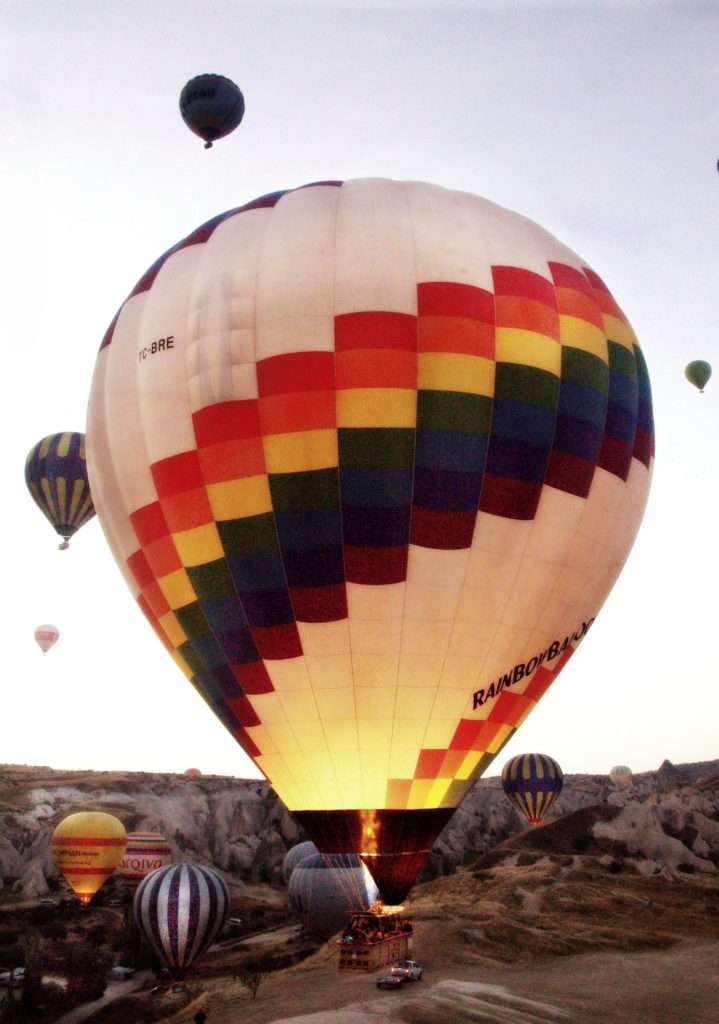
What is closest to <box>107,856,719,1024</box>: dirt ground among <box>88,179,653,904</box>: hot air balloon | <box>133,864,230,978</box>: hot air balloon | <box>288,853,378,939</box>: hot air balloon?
<box>133,864,230,978</box>: hot air balloon

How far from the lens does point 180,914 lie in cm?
2303

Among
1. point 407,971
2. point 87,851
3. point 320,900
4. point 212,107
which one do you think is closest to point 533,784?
point 320,900

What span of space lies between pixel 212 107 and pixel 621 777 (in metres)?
69.2

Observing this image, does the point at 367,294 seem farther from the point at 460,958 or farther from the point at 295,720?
the point at 460,958

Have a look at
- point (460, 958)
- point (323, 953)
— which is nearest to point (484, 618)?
point (460, 958)

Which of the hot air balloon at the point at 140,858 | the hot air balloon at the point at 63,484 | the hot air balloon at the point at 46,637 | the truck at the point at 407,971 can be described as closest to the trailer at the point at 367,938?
the truck at the point at 407,971

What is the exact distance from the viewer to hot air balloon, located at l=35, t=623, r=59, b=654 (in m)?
48.6

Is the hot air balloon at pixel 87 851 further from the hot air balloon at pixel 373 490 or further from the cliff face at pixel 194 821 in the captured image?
the hot air balloon at pixel 373 490

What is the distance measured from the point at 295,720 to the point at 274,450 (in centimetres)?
401

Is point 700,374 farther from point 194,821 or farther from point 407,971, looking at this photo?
point 194,821

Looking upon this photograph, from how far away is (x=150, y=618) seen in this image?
15.8 meters

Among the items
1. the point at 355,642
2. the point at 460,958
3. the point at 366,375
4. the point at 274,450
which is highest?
the point at 366,375

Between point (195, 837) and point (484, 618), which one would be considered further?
point (195, 837)

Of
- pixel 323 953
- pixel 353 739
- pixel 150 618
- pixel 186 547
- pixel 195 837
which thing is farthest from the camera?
pixel 195 837
